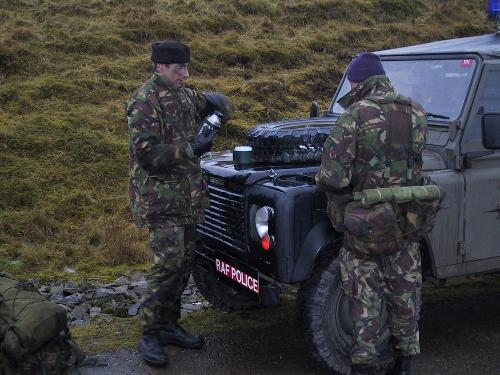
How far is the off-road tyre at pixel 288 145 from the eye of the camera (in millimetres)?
4348

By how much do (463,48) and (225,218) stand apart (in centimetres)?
210

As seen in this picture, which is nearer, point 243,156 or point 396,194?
point 396,194

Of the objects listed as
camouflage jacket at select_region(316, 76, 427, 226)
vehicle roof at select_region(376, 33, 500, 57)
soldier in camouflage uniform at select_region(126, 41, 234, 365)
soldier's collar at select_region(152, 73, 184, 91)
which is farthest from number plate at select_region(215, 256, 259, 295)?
vehicle roof at select_region(376, 33, 500, 57)

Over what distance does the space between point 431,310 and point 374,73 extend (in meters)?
2.44

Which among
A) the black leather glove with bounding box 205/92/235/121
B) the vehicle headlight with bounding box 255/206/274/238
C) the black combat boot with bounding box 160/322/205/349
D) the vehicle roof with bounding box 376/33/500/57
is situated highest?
the vehicle roof with bounding box 376/33/500/57

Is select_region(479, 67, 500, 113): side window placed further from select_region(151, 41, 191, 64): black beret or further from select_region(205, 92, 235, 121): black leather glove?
select_region(151, 41, 191, 64): black beret

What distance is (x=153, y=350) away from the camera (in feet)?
14.0

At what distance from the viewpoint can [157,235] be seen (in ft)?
13.7

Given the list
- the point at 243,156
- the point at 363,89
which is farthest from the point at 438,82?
the point at 243,156

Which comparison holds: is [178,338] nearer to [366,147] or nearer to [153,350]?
[153,350]

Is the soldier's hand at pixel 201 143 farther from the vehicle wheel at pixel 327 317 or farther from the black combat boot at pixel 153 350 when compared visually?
the black combat boot at pixel 153 350

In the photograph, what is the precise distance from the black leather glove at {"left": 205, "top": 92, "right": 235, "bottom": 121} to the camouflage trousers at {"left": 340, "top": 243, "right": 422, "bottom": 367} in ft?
4.13

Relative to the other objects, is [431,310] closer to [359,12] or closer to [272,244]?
[272,244]

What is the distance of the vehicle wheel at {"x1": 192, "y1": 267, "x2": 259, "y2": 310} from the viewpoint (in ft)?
16.0
